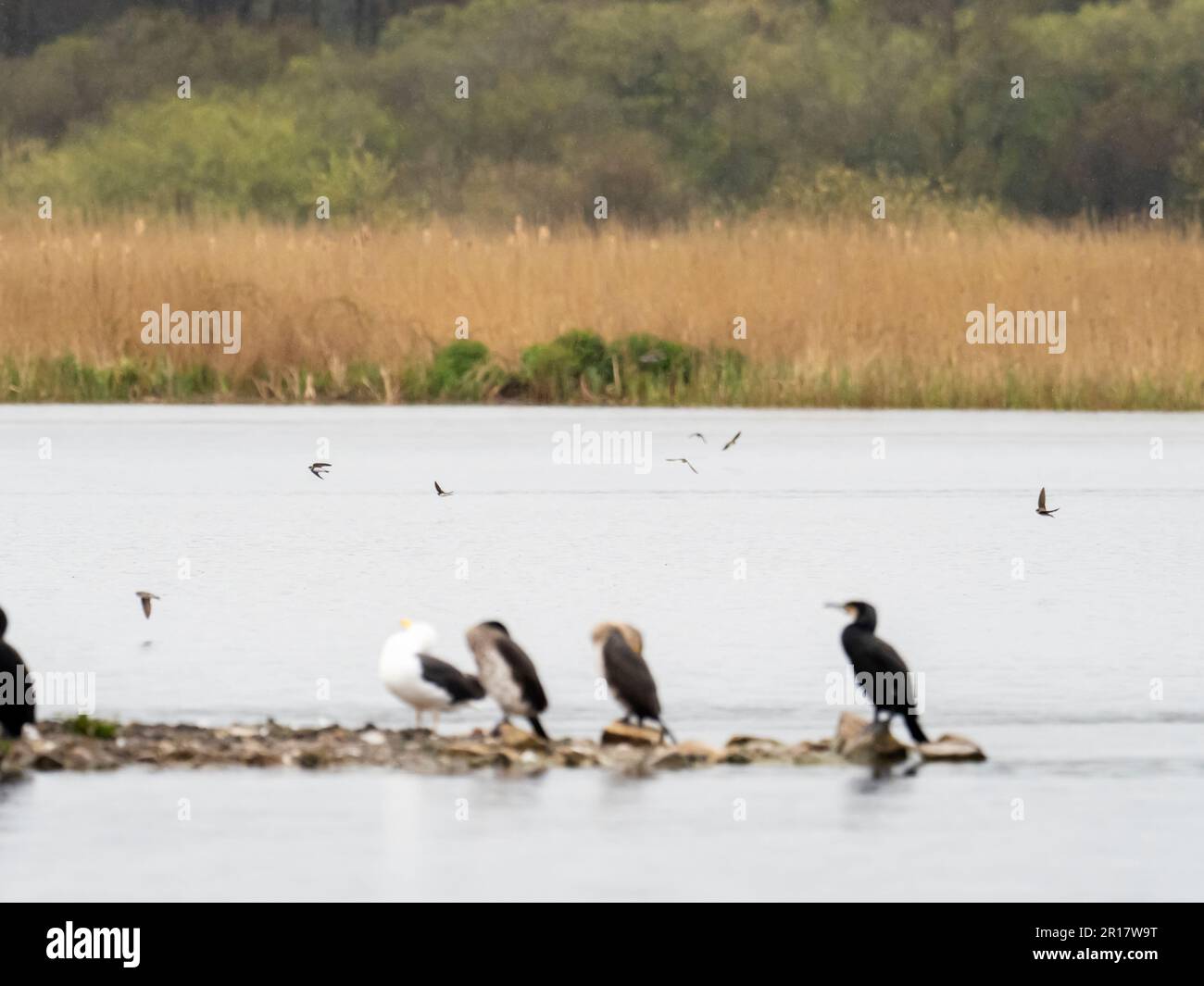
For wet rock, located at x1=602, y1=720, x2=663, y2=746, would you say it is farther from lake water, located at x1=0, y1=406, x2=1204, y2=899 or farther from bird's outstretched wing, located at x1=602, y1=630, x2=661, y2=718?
lake water, located at x1=0, y1=406, x2=1204, y2=899

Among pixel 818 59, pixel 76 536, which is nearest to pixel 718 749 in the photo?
pixel 76 536

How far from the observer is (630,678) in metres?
7.37

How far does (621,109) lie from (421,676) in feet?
151

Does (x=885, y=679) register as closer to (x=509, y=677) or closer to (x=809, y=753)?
(x=809, y=753)

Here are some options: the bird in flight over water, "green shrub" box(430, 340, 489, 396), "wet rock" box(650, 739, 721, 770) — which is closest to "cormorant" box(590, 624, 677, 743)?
"wet rock" box(650, 739, 721, 770)

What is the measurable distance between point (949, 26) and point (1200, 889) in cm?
5078

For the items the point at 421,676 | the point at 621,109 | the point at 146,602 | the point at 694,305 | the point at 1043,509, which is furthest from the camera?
the point at 621,109

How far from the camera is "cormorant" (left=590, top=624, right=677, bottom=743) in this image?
24.1ft

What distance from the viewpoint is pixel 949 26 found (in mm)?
54812

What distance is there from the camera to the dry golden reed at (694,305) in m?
21.0

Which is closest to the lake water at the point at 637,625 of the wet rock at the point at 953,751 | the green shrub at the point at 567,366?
the wet rock at the point at 953,751

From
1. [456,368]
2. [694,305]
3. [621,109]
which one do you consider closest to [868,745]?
[456,368]

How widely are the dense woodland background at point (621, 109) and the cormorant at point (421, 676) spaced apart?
112ft

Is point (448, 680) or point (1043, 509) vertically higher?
point (1043, 509)
